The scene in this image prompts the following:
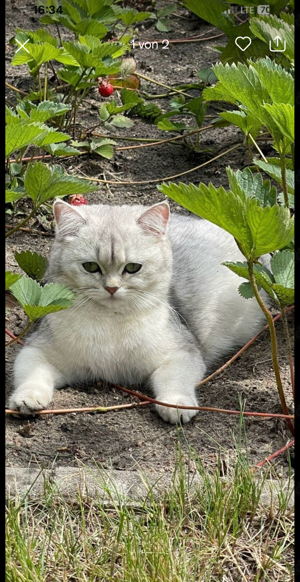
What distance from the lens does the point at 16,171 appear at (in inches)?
148

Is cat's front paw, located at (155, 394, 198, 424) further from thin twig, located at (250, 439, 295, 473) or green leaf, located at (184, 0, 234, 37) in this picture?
green leaf, located at (184, 0, 234, 37)

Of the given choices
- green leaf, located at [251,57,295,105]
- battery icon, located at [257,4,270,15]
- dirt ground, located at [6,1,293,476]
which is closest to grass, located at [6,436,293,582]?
dirt ground, located at [6,1,293,476]

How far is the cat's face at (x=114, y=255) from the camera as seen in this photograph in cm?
294

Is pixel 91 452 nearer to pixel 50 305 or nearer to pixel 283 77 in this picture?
pixel 50 305

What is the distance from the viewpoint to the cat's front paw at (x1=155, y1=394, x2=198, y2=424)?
2746 mm

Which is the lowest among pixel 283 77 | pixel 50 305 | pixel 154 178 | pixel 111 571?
pixel 154 178

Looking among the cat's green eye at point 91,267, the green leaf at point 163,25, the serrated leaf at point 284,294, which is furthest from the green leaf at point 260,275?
the green leaf at point 163,25

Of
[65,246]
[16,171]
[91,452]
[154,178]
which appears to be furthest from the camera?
[154,178]

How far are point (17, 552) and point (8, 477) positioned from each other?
0.35 meters

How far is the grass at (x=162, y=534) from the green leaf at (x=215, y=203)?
0.62m

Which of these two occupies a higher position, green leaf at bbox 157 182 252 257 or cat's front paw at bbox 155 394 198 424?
green leaf at bbox 157 182 252 257

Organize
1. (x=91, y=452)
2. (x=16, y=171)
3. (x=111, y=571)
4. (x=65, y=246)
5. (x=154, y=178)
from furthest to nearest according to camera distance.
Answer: (x=154, y=178)
(x=16, y=171)
(x=65, y=246)
(x=91, y=452)
(x=111, y=571)

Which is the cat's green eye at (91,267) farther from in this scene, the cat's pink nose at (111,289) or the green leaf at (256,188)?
the green leaf at (256,188)
